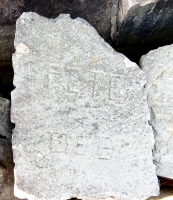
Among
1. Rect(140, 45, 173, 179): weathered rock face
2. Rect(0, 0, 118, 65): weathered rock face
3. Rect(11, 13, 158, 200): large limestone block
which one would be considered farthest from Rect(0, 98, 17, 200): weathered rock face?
Rect(140, 45, 173, 179): weathered rock face

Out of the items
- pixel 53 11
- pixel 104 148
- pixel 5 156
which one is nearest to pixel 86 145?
pixel 104 148

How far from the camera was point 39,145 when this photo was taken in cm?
150

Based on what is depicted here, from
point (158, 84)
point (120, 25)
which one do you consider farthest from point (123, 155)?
point (120, 25)

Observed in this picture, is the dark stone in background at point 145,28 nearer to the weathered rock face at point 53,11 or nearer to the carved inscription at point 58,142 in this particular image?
the weathered rock face at point 53,11

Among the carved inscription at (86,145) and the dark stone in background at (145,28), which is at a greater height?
the dark stone in background at (145,28)

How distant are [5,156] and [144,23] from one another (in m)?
0.92

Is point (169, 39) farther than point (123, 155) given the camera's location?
Yes

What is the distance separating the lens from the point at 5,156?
1.64 m

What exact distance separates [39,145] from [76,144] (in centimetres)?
15

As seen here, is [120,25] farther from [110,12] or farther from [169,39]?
[169,39]

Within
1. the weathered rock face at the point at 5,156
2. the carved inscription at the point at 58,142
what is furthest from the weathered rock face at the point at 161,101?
the weathered rock face at the point at 5,156

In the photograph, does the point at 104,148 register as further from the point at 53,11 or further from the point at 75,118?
the point at 53,11

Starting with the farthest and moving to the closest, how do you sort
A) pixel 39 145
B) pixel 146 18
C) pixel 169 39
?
pixel 169 39 → pixel 146 18 → pixel 39 145

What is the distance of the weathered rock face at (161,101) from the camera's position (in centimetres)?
168
